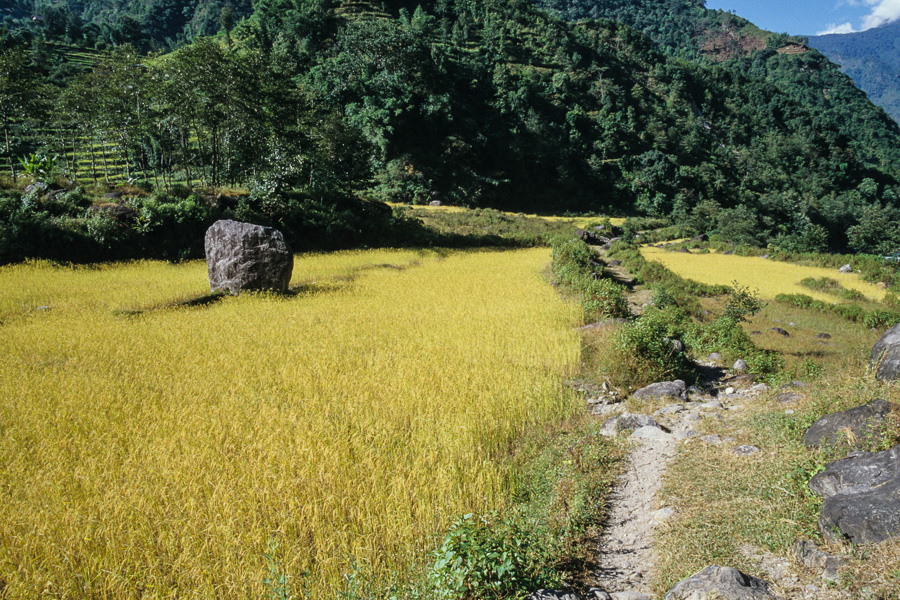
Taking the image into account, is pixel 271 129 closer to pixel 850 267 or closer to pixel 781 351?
pixel 781 351

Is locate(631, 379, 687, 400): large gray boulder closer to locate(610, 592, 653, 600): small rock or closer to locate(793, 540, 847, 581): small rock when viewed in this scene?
locate(793, 540, 847, 581): small rock

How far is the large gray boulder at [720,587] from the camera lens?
2688mm

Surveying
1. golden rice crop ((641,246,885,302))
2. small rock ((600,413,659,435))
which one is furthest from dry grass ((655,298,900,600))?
golden rice crop ((641,246,885,302))

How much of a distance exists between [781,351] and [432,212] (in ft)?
91.9

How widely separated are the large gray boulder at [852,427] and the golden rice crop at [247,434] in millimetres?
2504

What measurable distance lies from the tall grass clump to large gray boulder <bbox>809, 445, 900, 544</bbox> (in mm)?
7111

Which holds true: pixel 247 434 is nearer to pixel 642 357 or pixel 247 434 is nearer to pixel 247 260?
pixel 642 357

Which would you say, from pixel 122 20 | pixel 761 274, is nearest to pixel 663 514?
pixel 761 274

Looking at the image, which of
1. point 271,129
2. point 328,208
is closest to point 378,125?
point 271,129

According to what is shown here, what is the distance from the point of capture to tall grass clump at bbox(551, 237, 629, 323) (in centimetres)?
1101

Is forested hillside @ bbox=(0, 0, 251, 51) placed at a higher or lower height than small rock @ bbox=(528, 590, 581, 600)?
higher

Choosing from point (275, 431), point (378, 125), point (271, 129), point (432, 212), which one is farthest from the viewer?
point (378, 125)

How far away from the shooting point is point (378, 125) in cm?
5072

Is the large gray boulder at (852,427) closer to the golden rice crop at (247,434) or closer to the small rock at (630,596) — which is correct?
the small rock at (630,596)
